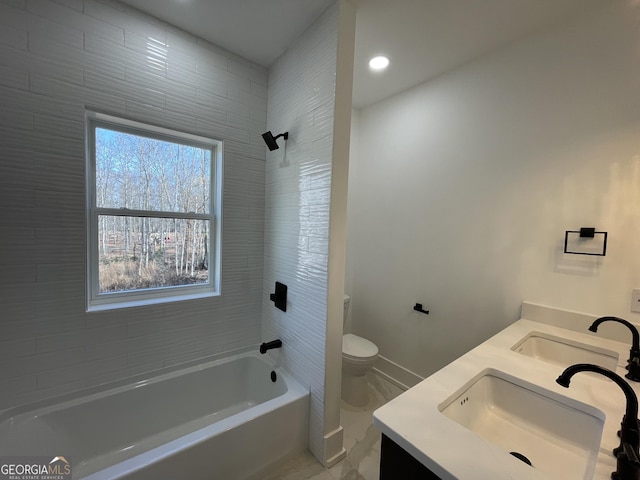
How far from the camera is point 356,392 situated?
208cm

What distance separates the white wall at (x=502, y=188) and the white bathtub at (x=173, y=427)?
4.02 ft

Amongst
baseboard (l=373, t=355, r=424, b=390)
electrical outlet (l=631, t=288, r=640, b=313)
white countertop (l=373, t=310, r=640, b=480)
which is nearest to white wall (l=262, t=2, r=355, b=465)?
white countertop (l=373, t=310, r=640, b=480)

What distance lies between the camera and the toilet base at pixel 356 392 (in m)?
2.07

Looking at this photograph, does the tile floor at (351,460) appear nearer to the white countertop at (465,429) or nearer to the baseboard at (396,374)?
the baseboard at (396,374)

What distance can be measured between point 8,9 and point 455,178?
105 inches

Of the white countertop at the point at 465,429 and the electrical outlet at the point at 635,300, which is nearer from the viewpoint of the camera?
the white countertop at the point at 465,429

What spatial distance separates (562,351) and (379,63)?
2.14m

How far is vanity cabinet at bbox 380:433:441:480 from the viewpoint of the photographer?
0.66m

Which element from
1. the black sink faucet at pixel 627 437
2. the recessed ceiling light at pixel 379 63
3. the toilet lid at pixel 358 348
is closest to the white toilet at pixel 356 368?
the toilet lid at pixel 358 348

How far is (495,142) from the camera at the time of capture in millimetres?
1718

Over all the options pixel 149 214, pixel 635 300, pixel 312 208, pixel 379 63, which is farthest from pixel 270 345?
pixel 379 63

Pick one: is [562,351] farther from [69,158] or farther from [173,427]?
[69,158]

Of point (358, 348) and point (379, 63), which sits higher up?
point (379, 63)

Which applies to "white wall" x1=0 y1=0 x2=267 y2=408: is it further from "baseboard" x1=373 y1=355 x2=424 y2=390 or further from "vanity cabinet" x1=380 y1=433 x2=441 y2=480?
"baseboard" x1=373 y1=355 x2=424 y2=390
